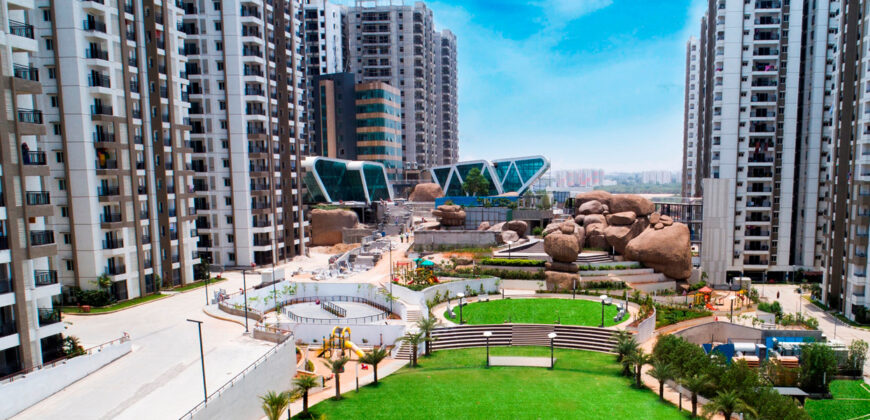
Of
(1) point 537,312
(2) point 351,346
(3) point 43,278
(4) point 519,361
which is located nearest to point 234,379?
(2) point 351,346

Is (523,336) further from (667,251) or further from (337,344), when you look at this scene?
(667,251)

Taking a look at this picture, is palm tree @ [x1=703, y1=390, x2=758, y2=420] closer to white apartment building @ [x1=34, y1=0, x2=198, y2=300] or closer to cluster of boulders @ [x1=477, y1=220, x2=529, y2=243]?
cluster of boulders @ [x1=477, y1=220, x2=529, y2=243]

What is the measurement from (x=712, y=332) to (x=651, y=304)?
4517 mm

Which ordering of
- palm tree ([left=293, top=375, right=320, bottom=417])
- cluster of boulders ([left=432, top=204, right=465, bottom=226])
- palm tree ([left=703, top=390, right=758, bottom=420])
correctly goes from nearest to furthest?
palm tree ([left=703, top=390, right=758, bottom=420]) < palm tree ([left=293, top=375, right=320, bottom=417]) < cluster of boulders ([left=432, top=204, right=465, bottom=226])

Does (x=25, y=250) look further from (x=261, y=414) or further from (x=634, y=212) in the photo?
(x=634, y=212)

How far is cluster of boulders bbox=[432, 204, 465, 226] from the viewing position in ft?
221

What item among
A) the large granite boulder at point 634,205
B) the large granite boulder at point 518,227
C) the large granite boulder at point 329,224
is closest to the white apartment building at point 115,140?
the large granite boulder at point 329,224

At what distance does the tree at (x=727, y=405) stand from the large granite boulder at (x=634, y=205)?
33659mm

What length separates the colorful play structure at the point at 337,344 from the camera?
36.4 meters

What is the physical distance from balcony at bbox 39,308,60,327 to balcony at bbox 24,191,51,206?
5.75m

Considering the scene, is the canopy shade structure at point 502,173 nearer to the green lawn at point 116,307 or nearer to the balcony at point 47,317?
the green lawn at point 116,307

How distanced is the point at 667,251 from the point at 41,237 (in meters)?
48.4

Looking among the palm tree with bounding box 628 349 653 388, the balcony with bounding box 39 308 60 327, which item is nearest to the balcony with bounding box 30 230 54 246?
the balcony with bounding box 39 308 60 327

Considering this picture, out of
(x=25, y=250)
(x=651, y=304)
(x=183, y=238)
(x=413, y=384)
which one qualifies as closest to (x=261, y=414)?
(x=413, y=384)
